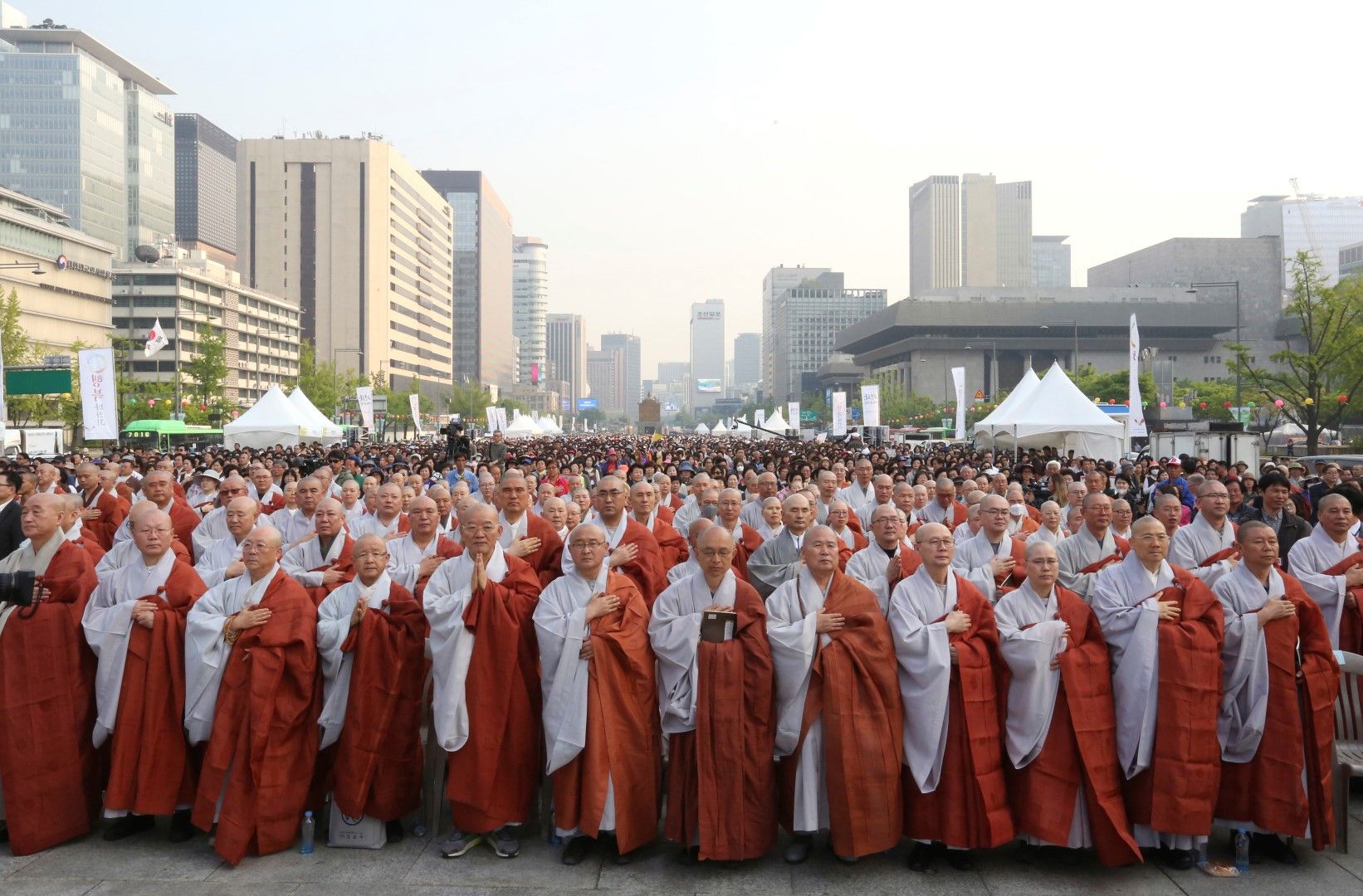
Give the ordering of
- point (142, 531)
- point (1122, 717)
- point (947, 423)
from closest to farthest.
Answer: point (1122, 717) < point (142, 531) < point (947, 423)

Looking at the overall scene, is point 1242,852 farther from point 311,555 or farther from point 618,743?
point 311,555

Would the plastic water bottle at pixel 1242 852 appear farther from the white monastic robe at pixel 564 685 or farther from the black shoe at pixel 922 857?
the white monastic robe at pixel 564 685

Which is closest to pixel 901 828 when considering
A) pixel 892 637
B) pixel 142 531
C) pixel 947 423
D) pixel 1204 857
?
pixel 892 637

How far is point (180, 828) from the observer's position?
5980mm

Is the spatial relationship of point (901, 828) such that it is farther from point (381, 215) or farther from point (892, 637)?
point (381, 215)

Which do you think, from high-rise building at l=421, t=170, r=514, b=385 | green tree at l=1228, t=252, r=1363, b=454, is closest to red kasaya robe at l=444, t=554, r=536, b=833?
green tree at l=1228, t=252, r=1363, b=454

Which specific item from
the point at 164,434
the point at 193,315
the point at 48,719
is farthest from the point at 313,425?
the point at 193,315

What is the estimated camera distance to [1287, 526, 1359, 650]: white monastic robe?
6.43 m

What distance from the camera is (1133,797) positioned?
5621 millimetres

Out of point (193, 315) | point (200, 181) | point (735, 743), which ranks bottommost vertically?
point (735, 743)

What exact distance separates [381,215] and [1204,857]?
118658mm

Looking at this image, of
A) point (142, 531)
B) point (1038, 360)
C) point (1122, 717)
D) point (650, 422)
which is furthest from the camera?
point (1038, 360)

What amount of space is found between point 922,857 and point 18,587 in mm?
4997

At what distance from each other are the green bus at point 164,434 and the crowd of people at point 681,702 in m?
32.4
